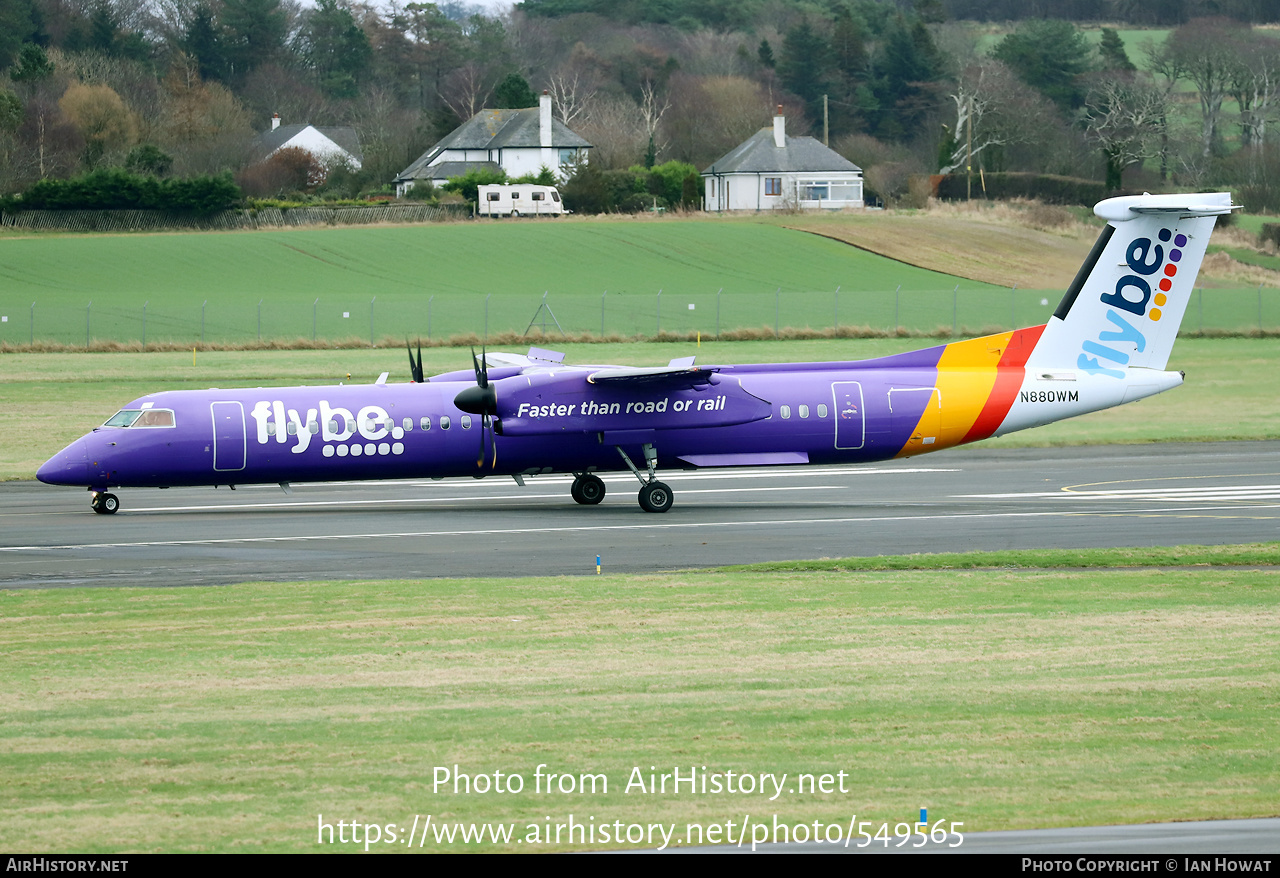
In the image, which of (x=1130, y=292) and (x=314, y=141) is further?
(x=314, y=141)

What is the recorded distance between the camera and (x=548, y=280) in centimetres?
8650

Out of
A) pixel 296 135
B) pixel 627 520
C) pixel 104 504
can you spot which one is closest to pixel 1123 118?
pixel 296 135

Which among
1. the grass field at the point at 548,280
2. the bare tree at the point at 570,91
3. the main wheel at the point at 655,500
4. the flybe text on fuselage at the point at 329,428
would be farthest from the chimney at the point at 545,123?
the main wheel at the point at 655,500

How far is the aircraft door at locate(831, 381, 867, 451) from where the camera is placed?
28.3 meters

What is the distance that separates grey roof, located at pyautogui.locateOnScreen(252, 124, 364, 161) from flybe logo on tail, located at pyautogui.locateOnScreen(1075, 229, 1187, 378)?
105m

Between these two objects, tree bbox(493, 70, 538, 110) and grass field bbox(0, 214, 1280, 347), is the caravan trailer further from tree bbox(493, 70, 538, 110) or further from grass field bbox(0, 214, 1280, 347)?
tree bbox(493, 70, 538, 110)

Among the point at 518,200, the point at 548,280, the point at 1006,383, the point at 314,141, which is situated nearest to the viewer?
the point at 1006,383

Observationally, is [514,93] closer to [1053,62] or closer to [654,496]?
[1053,62]

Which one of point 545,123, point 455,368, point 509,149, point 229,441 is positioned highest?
point 545,123

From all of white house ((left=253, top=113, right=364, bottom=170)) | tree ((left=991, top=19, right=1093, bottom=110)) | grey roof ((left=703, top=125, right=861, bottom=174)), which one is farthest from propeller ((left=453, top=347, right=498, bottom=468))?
tree ((left=991, top=19, right=1093, bottom=110))

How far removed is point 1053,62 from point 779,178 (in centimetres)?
5388

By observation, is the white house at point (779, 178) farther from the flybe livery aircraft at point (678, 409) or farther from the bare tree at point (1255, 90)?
the flybe livery aircraft at point (678, 409)

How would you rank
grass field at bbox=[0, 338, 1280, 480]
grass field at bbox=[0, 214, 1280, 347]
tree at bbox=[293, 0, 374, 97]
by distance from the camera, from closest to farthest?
grass field at bbox=[0, 338, 1280, 480]
grass field at bbox=[0, 214, 1280, 347]
tree at bbox=[293, 0, 374, 97]
